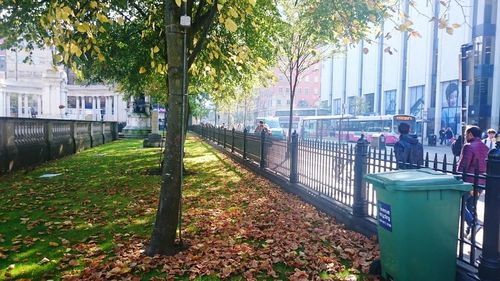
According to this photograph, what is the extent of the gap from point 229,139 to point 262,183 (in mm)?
9081

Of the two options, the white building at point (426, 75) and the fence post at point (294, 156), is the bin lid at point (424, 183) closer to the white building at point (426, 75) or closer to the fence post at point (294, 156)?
the fence post at point (294, 156)

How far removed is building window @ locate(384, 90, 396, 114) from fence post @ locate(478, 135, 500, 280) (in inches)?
2215

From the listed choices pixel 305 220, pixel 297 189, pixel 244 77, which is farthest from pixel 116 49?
pixel 305 220

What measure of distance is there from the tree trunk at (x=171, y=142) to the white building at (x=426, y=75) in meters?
27.0

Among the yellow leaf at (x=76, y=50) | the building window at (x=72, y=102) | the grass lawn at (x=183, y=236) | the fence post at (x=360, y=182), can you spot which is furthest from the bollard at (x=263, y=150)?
the building window at (x=72, y=102)

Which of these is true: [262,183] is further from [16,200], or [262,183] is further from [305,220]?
[16,200]

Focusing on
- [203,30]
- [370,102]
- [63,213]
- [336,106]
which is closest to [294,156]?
[203,30]

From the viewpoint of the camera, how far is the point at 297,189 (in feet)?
31.1

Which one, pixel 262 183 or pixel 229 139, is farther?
pixel 229 139

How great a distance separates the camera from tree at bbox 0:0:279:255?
17.0ft

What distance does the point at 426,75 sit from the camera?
48781 mm

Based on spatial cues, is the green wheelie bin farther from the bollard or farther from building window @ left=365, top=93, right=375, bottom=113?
building window @ left=365, top=93, right=375, bottom=113

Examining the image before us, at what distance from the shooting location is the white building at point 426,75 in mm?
39334

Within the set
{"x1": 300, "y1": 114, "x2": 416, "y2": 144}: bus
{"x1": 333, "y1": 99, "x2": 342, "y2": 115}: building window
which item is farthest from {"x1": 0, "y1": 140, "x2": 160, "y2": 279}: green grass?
{"x1": 333, "y1": 99, "x2": 342, "y2": 115}: building window
